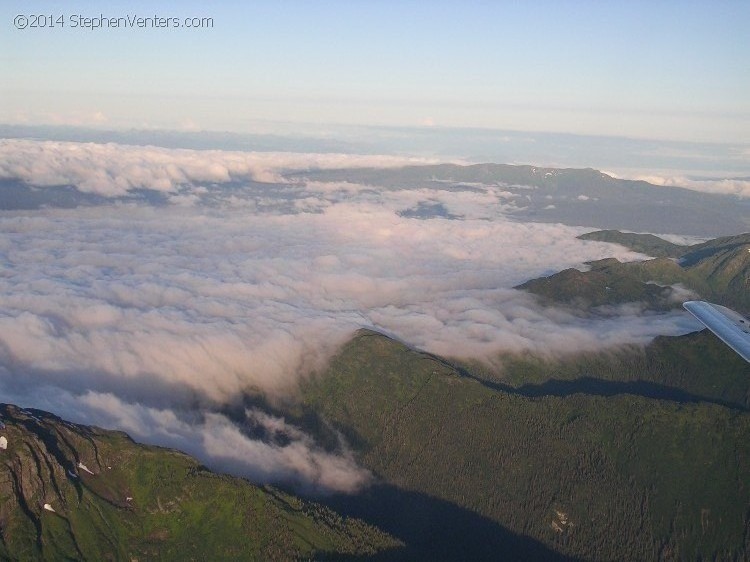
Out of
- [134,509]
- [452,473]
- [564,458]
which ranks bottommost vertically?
[452,473]

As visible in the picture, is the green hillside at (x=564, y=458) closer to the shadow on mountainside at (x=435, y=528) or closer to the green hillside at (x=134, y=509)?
the shadow on mountainside at (x=435, y=528)

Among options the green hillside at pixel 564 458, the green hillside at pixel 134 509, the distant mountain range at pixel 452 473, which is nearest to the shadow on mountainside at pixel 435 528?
the distant mountain range at pixel 452 473

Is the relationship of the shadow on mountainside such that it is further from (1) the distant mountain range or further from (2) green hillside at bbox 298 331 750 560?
(2) green hillside at bbox 298 331 750 560

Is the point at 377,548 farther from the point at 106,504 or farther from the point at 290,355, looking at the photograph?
the point at 290,355

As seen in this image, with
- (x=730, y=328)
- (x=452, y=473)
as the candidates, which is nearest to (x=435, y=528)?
(x=452, y=473)

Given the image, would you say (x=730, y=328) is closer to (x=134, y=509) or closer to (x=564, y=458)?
(x=564, y=458)

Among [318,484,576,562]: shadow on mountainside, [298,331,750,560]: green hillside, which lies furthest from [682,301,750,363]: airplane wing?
[318,484,576,562]: shadow on mountainside
